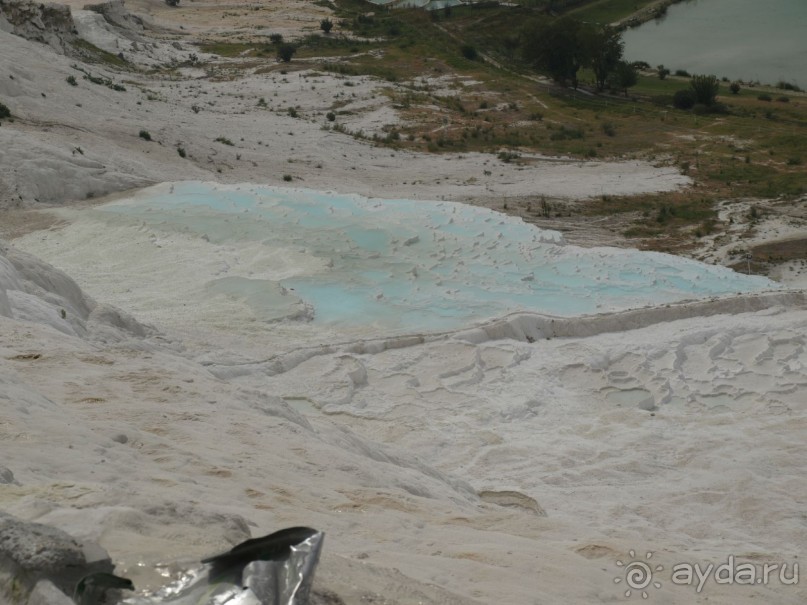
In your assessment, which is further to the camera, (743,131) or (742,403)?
(743,131)

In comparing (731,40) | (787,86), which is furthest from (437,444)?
(731,40)

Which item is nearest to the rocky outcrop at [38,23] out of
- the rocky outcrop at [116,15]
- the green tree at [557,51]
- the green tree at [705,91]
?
the rocky outcrop at [116,15]

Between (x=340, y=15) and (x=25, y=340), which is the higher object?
(x=340, y=15)

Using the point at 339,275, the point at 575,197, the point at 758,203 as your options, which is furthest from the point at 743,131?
the point at 339,275

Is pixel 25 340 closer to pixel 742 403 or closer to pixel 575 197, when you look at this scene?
pixel 742 403

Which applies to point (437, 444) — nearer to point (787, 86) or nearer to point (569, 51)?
point (569, 51)

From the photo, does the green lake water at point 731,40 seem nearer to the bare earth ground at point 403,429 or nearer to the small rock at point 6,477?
the bare earth ground at point 403,429
